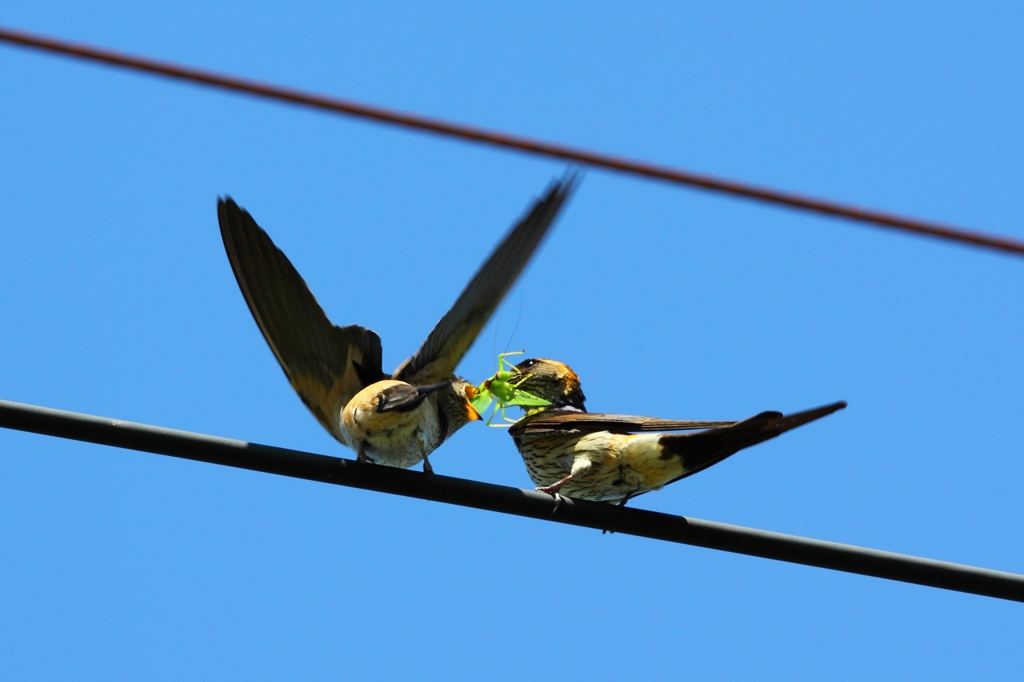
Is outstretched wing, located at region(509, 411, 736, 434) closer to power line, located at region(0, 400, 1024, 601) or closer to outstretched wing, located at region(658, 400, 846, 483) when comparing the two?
outstretched wing, located at region(658, 400, 846, 483)

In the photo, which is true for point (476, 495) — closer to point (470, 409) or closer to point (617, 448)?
point (617, 448)

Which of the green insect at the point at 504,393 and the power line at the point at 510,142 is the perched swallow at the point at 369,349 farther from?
the power line at the point at 510,142

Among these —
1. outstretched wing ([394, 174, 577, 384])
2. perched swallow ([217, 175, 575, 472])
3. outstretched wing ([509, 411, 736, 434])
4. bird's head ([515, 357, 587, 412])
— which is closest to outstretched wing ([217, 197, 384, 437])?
perched swallow ([217, 175, 575, 472])

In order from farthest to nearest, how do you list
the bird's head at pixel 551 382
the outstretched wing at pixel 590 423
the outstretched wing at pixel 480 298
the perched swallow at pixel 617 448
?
the bird's head at pixel 551 382 → the outstretched wing at pixel 590 423 → the perched swallow at pixel 617 448 → the outstretched wing at pixel 480 298

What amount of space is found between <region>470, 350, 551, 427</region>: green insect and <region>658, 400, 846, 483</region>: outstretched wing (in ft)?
4.43

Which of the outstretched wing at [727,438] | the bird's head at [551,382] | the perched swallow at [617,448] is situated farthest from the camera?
the bird's head at [551,382]

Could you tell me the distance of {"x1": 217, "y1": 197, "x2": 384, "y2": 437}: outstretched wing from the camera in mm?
5402

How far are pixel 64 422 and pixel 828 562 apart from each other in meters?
2.93

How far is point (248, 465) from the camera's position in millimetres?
4230

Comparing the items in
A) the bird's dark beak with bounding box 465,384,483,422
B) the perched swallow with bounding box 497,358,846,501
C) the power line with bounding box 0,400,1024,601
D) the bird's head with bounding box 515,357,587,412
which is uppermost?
the bird's head with bounding box 515,357,587,412

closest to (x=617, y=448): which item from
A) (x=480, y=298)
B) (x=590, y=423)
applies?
(x=590, y=423)

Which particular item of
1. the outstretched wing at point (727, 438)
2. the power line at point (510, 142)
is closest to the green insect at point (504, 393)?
the outstretched wing at point (727, 438)

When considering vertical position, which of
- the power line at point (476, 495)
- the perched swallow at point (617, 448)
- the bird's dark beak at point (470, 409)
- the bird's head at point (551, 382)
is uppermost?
the bird's head at point (551, 382)

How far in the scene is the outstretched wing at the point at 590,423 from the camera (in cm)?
555
